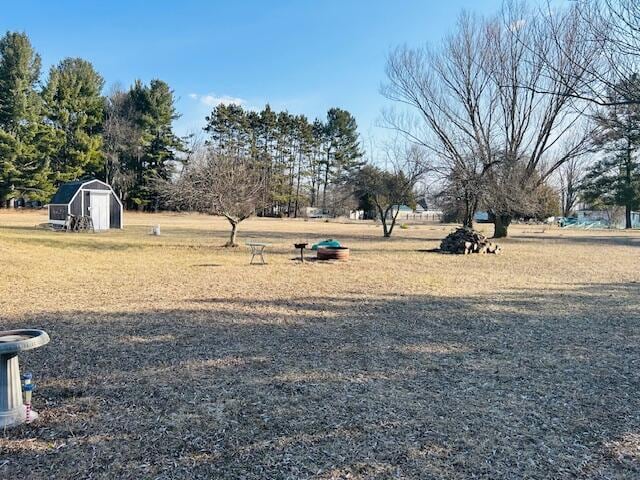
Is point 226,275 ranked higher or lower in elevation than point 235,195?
lower

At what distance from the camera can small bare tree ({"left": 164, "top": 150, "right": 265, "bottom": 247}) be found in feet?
54.4

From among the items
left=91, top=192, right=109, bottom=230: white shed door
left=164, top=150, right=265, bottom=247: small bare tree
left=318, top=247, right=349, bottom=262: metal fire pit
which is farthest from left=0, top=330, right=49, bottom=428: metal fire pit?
left=91, top=192, right=109, bottom=230: white shed door

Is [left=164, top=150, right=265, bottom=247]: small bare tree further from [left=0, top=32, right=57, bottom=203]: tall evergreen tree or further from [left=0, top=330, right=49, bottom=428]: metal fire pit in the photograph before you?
[left=0, top=32, right=57, bottom=203]: tall evergreen tree

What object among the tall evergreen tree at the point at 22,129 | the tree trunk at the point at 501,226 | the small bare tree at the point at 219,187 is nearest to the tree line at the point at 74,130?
the tall evergreen tree at the point at 22,129

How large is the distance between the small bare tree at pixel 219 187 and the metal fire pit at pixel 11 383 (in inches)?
532

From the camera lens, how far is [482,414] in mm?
3496

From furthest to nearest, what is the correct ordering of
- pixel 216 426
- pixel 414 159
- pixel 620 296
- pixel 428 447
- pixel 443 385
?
pixel 414 159 → pixel 620 296 → pixel 443 385 → pixel 216 426 → pixel 428 447

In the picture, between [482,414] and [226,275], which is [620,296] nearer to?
Result: [482,414]

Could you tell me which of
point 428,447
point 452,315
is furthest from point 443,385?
point 452,315

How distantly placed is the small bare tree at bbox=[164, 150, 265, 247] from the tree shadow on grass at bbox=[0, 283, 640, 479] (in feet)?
33.9

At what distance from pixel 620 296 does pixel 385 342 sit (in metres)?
6.08

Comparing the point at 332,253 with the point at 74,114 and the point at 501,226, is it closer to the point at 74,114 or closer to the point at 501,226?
the point at 501,226

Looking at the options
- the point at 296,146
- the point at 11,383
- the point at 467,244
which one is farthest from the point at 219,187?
the point at 296,146

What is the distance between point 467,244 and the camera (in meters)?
17.1
